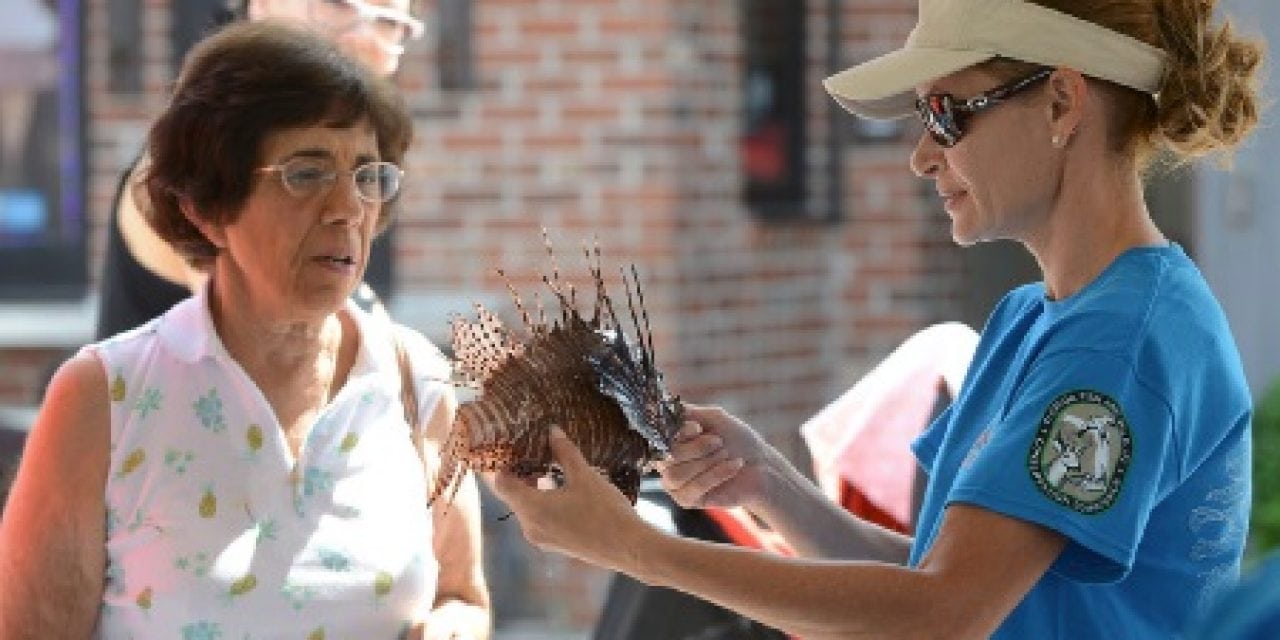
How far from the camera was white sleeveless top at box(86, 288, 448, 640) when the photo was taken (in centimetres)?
294

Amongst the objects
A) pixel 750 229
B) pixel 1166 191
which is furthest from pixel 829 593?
pixel 750 229

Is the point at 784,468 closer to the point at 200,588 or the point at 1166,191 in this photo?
the point at 200,588

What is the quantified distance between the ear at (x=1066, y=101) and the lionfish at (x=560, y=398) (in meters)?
0.40

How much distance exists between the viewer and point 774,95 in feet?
28.0

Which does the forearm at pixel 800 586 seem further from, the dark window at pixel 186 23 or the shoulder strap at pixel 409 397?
the dark window at pixel 186 23

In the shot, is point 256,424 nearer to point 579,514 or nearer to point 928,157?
point 579,514

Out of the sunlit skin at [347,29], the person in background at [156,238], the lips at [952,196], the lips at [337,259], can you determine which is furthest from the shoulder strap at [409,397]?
the lips at [952,196]

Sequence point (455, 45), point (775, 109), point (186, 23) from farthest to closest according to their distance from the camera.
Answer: point (775, 109)
point (455, 45)
point (186, 23)

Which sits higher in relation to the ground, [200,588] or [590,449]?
[590,449]

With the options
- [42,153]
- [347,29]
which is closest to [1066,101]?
[347,29]

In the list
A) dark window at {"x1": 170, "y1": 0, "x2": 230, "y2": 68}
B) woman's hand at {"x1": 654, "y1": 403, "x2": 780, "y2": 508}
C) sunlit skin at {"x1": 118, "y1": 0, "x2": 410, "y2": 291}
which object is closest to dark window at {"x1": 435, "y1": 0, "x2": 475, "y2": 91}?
dark window at {"x1": 170, "y1": 0, "x2": 230, "y2": 68}

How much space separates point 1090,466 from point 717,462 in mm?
545

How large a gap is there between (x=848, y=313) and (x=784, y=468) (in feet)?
19.7

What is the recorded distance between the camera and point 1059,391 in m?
2.19
